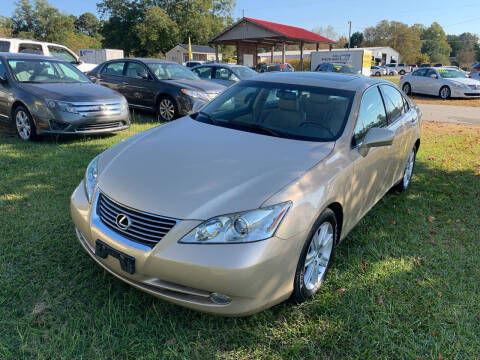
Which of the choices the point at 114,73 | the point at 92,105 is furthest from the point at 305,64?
the point at 92,105

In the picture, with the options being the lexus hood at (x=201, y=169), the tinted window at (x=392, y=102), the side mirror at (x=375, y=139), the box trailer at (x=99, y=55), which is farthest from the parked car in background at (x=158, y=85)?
the box trailer at (x=99, y=55)

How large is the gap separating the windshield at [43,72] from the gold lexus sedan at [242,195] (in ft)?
15.6

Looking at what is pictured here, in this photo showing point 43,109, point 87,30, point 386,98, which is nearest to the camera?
point 386,98

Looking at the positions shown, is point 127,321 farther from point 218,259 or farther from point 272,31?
point 272,31

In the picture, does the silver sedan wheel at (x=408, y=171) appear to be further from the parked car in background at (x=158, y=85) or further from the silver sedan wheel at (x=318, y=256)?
the parked car in background at (x=158, y=85)

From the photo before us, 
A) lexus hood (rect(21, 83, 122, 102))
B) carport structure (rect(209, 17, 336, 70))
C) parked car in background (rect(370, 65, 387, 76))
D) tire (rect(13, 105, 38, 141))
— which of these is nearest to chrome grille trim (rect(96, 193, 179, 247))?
lexus hood (rect(21, 83, 122, 102))

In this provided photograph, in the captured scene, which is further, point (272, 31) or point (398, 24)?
point (398, 24)

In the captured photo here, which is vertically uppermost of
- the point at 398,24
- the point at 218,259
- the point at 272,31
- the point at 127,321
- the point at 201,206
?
the point at 398,24

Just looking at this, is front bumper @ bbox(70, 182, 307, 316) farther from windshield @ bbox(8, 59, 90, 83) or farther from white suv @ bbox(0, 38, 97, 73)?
white suv @ bbox(0, 38, 97, 73)

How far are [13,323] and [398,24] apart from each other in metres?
114

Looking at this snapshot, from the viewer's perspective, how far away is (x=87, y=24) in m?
121

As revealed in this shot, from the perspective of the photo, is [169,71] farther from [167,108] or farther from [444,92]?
[444,92]

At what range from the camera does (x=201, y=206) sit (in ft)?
7.24

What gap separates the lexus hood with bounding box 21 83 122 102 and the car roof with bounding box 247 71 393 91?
385 centimetres
